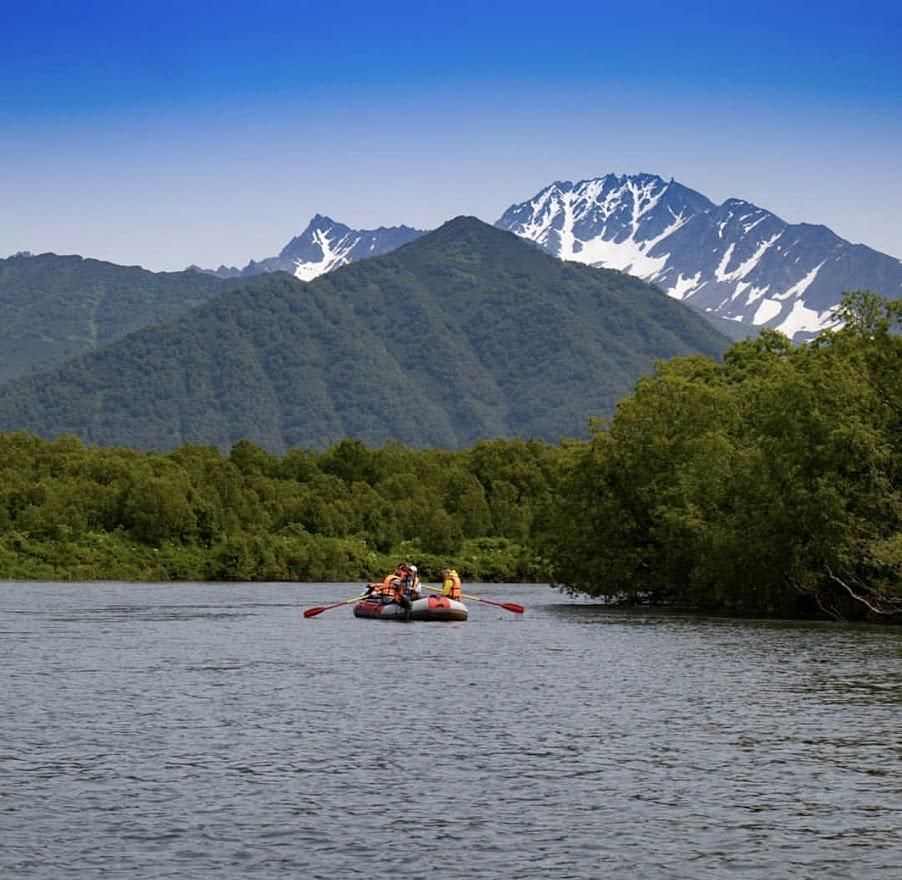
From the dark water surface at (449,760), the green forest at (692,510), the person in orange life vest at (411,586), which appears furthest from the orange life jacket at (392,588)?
the dark water surface at (449,760)

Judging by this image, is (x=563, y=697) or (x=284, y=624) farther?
(x=284, y=624)

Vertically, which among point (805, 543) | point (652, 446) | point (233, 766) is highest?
point (652, 446)

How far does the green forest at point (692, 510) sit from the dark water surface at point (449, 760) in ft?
45.3

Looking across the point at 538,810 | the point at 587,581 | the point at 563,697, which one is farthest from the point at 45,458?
the point at 538,810

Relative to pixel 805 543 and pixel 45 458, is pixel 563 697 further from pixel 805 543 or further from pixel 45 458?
pixel 45 458

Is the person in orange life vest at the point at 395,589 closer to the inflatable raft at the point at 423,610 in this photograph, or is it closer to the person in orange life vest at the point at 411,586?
the person in orange life vest at the point at 411,586

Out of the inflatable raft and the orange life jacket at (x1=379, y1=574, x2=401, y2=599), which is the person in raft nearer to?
the orange life jacket at (x1=379, y1=574, x2=401, y2=599)

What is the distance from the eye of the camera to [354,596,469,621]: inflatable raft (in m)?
86.2

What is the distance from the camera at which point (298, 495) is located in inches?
7495

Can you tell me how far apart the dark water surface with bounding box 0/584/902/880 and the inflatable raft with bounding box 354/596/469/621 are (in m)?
18.1

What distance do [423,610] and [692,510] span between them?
688 inches

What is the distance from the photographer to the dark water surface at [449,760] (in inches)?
983

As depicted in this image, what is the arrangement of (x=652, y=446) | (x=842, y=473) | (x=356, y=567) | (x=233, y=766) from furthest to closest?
(x=356, y=567), (x=652, y=446), (x=842, y=473), (x=233, y=766)

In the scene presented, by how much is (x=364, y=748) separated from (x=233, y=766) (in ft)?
12.8
